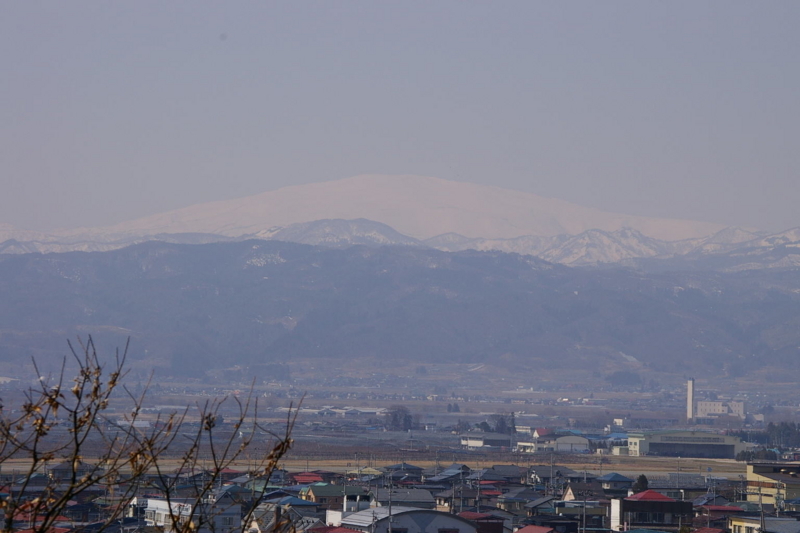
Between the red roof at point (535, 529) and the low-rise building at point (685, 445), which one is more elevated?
the low-rise building at point (685, 445)

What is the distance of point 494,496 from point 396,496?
5.39 m

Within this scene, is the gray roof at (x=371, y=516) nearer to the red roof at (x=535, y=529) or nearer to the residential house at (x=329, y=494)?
the red roof at (x=535, y=529)

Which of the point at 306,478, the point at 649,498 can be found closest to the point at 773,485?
the point at 649,498

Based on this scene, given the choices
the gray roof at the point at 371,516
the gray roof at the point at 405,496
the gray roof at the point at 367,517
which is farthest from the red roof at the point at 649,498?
the gray roof at the point at 367,517

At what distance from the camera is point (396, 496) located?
31016mm

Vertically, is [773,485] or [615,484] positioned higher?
[773,485]

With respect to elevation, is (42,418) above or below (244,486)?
above

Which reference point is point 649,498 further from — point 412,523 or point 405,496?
point 412,523

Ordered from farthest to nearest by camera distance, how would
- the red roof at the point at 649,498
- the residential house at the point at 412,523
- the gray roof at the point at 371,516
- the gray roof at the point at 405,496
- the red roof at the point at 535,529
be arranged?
the gray roof at the point at 405,496
the red roof at the point at 649,498
the red roof at the point at 535,529
the gray roof at the point at 371,516
the residential house at the point at 412,523

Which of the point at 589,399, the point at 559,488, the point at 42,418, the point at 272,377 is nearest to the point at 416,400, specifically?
the point at 589,399

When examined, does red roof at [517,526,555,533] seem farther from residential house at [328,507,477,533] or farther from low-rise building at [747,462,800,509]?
low-rise building at [747,462,800,509]

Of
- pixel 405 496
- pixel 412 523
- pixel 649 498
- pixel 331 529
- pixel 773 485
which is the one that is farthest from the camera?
pixel 773 485

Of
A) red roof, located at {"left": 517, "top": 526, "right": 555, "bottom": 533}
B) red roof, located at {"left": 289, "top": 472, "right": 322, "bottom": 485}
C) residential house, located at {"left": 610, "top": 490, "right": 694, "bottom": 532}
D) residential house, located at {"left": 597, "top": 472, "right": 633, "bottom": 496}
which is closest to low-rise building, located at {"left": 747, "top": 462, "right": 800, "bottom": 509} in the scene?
residential house, located at {"left": 597, "top": 472, "right": 633, "bottom": 496}

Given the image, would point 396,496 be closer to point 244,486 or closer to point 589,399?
point 244,486
